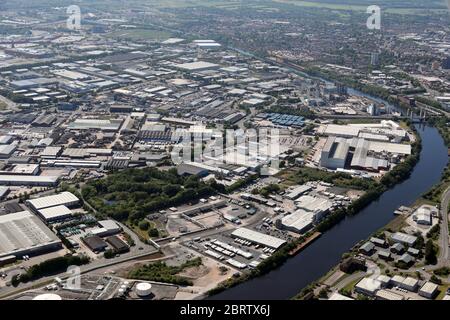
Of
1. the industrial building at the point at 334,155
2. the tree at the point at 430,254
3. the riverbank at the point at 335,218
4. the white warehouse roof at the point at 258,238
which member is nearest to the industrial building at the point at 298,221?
the riverbank at the point at 335,218

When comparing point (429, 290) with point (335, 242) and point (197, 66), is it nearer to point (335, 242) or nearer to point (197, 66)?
point (335, 242)

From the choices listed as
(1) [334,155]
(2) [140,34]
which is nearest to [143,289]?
(1) [334,155]

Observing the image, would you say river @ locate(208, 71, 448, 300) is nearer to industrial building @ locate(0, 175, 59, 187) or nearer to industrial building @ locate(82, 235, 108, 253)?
industrial building @ locate(82, 235, 108, 253)

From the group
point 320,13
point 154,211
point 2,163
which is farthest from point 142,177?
point 320,13

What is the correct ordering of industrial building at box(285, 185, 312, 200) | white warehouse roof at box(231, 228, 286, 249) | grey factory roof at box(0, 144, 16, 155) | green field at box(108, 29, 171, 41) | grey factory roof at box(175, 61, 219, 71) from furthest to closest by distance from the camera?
green field at box(108, 29, 171, 41), grey factory roof at box(175, 61, 219, 71), grey factory roof at box(0, 144, 16, 155), industrial building at box(285, 185, 312, 200), white warehouse roof at box(231, 228, 286, 249)

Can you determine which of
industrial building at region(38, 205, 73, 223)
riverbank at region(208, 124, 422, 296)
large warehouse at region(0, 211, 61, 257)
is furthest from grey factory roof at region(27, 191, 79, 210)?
riverbank at region(208, 124, 422, 296)
